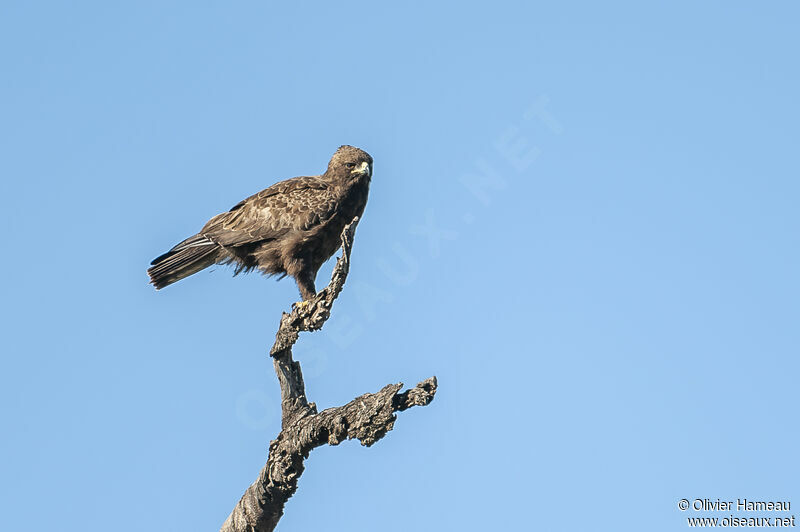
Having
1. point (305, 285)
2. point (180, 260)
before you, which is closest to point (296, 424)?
point (305, 285)

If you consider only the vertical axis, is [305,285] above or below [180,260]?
below

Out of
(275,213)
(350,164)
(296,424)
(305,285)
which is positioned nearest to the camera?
(296,424)

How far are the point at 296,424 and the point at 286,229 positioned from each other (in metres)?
2.75

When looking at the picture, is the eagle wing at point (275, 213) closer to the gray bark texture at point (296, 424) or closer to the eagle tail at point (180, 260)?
the eagle tail at point (180, 260)

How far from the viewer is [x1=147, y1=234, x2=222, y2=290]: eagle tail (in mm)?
10859

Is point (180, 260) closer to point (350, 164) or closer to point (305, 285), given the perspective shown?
point (305, 285)

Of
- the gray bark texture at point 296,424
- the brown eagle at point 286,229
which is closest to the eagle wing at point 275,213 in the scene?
the brown eagle at point 286,229

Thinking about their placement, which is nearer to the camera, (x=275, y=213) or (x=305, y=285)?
(x=305, y=285)

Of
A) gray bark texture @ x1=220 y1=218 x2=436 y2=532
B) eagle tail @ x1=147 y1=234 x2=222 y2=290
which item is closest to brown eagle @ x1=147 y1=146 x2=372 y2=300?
eagle tail @ x1=147 y1=234 x2=222 y2=290

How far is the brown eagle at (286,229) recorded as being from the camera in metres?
10.4

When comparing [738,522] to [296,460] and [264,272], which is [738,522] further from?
[264,272]

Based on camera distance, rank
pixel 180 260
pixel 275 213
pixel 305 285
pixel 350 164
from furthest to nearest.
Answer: pixel 350 164 → pixel 180 260 → pixel 275 213 → pixel 305 285

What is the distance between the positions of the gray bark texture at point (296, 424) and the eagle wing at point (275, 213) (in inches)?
65.8

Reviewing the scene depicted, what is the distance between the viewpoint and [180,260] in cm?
1088
